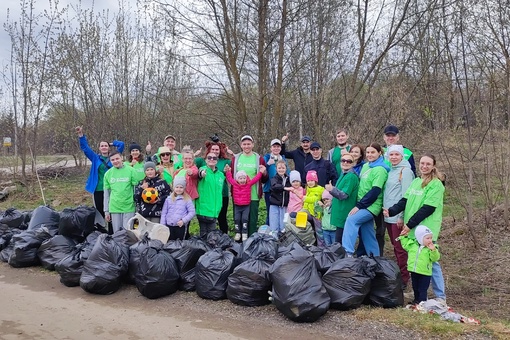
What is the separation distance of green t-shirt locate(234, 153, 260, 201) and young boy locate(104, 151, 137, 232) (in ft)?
5.01

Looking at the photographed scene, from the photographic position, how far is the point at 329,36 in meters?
9.09

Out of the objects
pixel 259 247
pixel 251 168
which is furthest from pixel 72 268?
pixel 251 168

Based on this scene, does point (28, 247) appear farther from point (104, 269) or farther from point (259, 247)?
point (259, 247)

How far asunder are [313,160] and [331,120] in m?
3.06

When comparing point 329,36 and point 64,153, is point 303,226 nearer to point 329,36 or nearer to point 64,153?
point 329,36

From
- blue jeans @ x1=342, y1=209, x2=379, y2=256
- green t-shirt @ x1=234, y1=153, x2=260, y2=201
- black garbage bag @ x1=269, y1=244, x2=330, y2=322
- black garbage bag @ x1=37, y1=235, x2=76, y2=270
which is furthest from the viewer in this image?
green t-shirt @ x1=234, y1=153, x2=260, y2=201

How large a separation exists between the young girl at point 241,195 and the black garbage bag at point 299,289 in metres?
2.16

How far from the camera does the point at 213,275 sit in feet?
15.0

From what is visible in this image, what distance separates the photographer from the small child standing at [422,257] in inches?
161

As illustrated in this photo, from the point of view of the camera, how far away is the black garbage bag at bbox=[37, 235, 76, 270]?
5703 millimetres

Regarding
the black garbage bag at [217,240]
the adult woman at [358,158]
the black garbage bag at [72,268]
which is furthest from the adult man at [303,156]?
the black garbage bag at [72,268]

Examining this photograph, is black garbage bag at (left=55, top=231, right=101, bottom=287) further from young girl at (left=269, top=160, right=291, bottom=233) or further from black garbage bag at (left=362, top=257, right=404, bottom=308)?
black garbage bag at (left=362, top=257, right=404, bottom=308)

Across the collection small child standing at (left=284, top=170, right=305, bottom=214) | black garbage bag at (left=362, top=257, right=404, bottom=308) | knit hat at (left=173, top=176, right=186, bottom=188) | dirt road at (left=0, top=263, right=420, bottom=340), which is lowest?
dirt road at (left=0, top=263, right=420, bottom=340)

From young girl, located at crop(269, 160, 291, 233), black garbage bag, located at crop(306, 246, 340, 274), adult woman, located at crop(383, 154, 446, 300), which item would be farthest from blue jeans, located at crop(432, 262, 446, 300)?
young girl, located at crop(269, 160, 291, 233)
